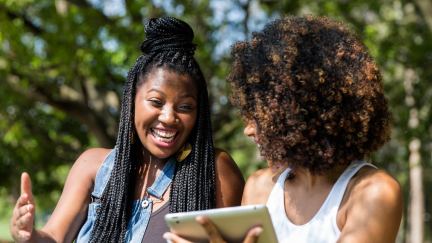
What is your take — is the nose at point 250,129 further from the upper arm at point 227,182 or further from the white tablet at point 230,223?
the upper arm at point 227,182

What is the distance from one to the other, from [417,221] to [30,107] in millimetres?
9384

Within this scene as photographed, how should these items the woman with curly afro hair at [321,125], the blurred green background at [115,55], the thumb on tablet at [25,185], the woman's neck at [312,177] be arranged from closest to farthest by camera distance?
the woman with curly afro hair at [321,125], the woman's neck at [312,177], the thumb on tablet at [25,185], the blurred green background at [115,55]

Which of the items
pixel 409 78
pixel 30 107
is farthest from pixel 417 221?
pixel 30 107

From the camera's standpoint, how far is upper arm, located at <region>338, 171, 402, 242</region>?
261cm

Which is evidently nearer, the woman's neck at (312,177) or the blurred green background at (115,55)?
the woman's neck at (312,177)

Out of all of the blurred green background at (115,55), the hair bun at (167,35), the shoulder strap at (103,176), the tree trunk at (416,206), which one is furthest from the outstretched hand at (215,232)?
the tree trunk at (416,206)

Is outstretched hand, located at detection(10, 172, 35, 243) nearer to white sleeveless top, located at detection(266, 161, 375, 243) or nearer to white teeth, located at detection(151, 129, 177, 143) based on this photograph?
white teeth, located at detection(151, 129, 177, 143)

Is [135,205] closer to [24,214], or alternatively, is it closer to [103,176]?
[103,176]

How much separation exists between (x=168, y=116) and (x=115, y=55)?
6500 mm

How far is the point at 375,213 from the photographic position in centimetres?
261

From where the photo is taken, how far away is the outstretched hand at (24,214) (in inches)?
122

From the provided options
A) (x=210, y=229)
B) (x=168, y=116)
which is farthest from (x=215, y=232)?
(x=168, y=116)

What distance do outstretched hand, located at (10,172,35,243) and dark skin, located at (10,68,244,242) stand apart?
4 centimetres

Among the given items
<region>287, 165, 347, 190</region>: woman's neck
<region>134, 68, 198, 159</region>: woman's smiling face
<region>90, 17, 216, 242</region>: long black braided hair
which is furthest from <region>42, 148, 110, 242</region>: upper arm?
<region>287, 165, 347, 190</region>: woman's neck
